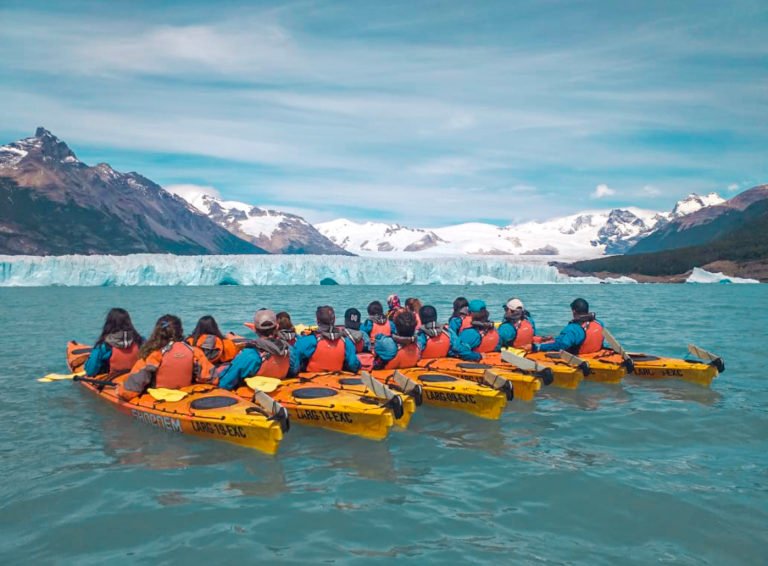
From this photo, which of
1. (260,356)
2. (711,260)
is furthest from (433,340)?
(711,260)

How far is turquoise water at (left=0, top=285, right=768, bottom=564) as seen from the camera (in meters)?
5.71

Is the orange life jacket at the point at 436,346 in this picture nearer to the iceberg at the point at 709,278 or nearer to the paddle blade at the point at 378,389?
the paddle blade at the point at 378,389

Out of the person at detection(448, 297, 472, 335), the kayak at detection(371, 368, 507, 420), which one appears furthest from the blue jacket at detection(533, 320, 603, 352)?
the kayak at detection(371, 368, 507, 420)

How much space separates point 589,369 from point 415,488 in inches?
245

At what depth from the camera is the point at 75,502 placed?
22.2ft

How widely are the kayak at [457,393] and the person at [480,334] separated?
2.41 m

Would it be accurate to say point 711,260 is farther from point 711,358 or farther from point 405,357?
point 405,357

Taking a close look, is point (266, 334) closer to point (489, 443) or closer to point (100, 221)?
point (489, 443)

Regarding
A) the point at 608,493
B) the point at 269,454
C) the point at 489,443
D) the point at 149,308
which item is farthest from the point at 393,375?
the point at 149,308

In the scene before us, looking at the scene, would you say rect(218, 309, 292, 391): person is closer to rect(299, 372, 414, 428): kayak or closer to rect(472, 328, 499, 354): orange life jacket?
rect(299, 372, 414, 428): kayak

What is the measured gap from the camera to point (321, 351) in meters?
10.2

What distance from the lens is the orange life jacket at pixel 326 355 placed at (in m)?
10.2

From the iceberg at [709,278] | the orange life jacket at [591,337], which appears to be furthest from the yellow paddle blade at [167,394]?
the iceberg at [709,278]

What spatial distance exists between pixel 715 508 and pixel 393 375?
4.78 metres
